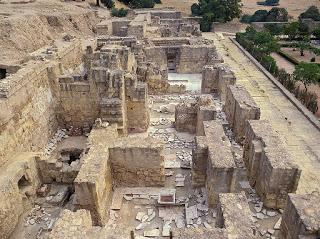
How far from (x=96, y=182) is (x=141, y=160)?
7.31 ft

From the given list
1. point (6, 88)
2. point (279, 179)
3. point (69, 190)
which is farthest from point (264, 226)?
point (6, 88)

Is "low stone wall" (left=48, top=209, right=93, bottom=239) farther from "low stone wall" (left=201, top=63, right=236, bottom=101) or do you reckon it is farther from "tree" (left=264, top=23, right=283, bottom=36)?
"tree" (left=264, top=23, right=283, bottom=36)

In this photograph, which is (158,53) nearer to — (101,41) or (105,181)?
(101,41)

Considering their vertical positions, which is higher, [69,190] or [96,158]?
[96,158]

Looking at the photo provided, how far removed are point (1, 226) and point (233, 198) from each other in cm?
709

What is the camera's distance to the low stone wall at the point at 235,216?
7.20 metres

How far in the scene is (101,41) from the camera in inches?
963

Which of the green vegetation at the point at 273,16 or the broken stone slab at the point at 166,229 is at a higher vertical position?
the green vegetation at the point at 273,16

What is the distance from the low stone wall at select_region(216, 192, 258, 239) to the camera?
720 cm

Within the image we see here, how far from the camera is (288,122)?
1708 centimetres

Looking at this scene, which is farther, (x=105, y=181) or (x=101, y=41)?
(x=101, y=41)

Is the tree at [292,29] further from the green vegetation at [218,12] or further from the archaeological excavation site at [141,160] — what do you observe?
the archaeological excavation site at [141,160]

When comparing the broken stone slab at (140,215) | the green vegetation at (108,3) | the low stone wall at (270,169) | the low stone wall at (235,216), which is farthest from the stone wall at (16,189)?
the green vegetation at (108,3)

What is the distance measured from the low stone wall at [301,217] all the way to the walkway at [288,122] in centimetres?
361
